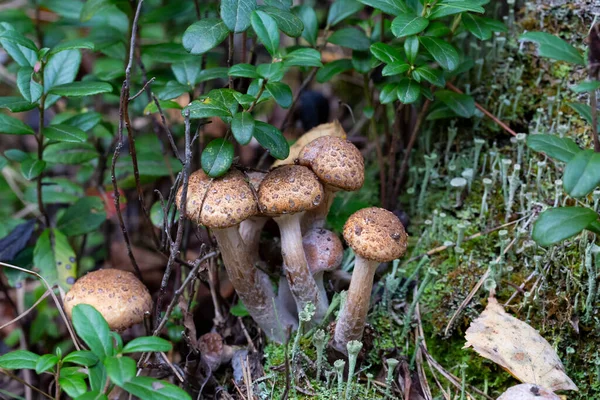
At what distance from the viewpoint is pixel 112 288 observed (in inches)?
105

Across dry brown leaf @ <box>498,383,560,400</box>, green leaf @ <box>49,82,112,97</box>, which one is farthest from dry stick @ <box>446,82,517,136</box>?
green leaf @ <box>49,82,112,97</box>

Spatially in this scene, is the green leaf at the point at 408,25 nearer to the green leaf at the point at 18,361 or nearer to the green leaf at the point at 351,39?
the green leaf at the point at 351,39

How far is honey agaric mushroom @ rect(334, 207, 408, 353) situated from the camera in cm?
243

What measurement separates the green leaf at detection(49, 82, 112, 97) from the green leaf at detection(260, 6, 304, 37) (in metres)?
0.89

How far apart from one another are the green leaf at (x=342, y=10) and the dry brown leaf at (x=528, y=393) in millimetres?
2151

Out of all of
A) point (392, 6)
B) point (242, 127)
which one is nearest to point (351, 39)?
point (392, 6)

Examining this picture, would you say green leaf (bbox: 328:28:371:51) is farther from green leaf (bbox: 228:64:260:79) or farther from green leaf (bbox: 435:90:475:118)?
green leaf (bbox: 228:64:260:79)

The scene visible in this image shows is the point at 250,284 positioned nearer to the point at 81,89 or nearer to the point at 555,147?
the point at 81,89

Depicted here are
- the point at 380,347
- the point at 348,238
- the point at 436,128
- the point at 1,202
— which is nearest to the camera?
the point at 348,238

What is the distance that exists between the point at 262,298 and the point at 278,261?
0.39m

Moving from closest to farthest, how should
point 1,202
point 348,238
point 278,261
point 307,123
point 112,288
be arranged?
1. point 348,238
2. point 112,288
3. point 278,261
4. point 307,123
5. point 1,202

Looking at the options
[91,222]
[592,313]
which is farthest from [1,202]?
[592,313]

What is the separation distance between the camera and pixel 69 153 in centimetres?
359

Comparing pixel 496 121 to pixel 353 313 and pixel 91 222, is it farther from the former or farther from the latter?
pixel 91 222
